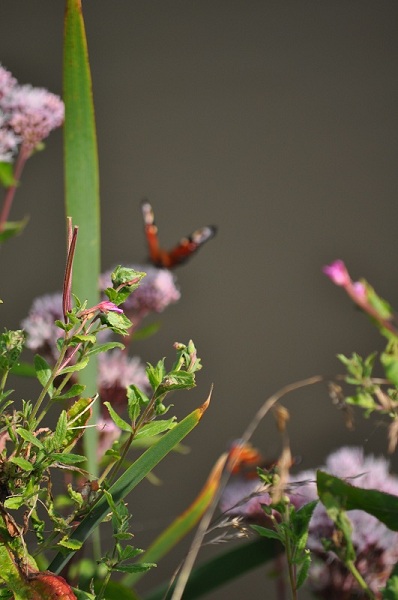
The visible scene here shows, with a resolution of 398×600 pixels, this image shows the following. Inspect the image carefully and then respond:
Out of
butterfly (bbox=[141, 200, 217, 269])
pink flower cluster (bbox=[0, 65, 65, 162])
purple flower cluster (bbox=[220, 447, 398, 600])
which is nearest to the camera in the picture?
purple flower cluster (bbox=[220, 447, 398, 600])

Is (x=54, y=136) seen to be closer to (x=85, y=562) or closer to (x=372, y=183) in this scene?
(x=372, y=183)

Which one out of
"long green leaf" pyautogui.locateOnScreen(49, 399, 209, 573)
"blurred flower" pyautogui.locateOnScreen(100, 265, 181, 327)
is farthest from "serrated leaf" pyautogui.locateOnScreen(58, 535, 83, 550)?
"blurred flower" pyautogui.locateOnScreen(100, 265, 181, 327)

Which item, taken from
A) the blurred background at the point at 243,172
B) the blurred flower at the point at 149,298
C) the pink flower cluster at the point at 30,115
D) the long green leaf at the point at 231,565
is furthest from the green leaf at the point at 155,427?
the blurred background at the point at 243,172

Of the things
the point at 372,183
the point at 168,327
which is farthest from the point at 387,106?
the point at 168,327

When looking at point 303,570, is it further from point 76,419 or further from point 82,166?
point 82,166

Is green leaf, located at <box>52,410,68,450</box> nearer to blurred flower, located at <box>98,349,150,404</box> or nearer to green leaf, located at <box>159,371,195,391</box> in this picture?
green leaf, located at <box>159,371,195,391</box>

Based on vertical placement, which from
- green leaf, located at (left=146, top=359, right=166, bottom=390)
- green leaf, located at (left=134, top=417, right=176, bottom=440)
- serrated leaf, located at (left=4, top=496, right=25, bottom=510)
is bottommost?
serrated leaf, located at (left=4, top=496, right=25, bottom=510)

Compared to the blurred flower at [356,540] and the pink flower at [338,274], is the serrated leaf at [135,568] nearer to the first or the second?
the blurred flower at [356,540]
